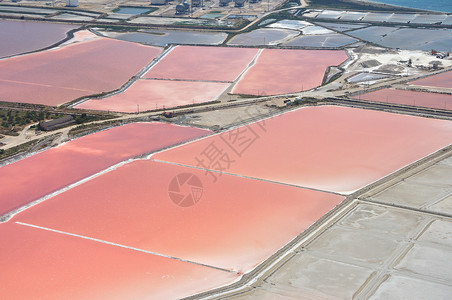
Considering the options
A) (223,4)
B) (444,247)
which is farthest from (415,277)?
(223,4)

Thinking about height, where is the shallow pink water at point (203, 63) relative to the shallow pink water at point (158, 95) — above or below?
above

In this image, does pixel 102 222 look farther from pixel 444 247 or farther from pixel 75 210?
pixel 444 247

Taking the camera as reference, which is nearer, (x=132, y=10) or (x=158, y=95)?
(x=158, y=95)

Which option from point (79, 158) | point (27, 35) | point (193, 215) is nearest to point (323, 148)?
point (193, 215)

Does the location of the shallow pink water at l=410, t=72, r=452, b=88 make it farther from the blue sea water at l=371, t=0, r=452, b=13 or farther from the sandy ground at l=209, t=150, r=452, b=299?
the blue sea water at l=371, t=0, r=452, b=13

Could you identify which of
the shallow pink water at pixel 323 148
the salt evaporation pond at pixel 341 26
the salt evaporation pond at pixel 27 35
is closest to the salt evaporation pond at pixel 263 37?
the salt evaporation pond at pixel 341 26

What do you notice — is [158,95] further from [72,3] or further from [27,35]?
[72,3]

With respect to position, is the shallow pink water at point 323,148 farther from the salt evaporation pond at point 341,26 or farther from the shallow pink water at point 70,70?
the salt evaporation pond at point 341,26
